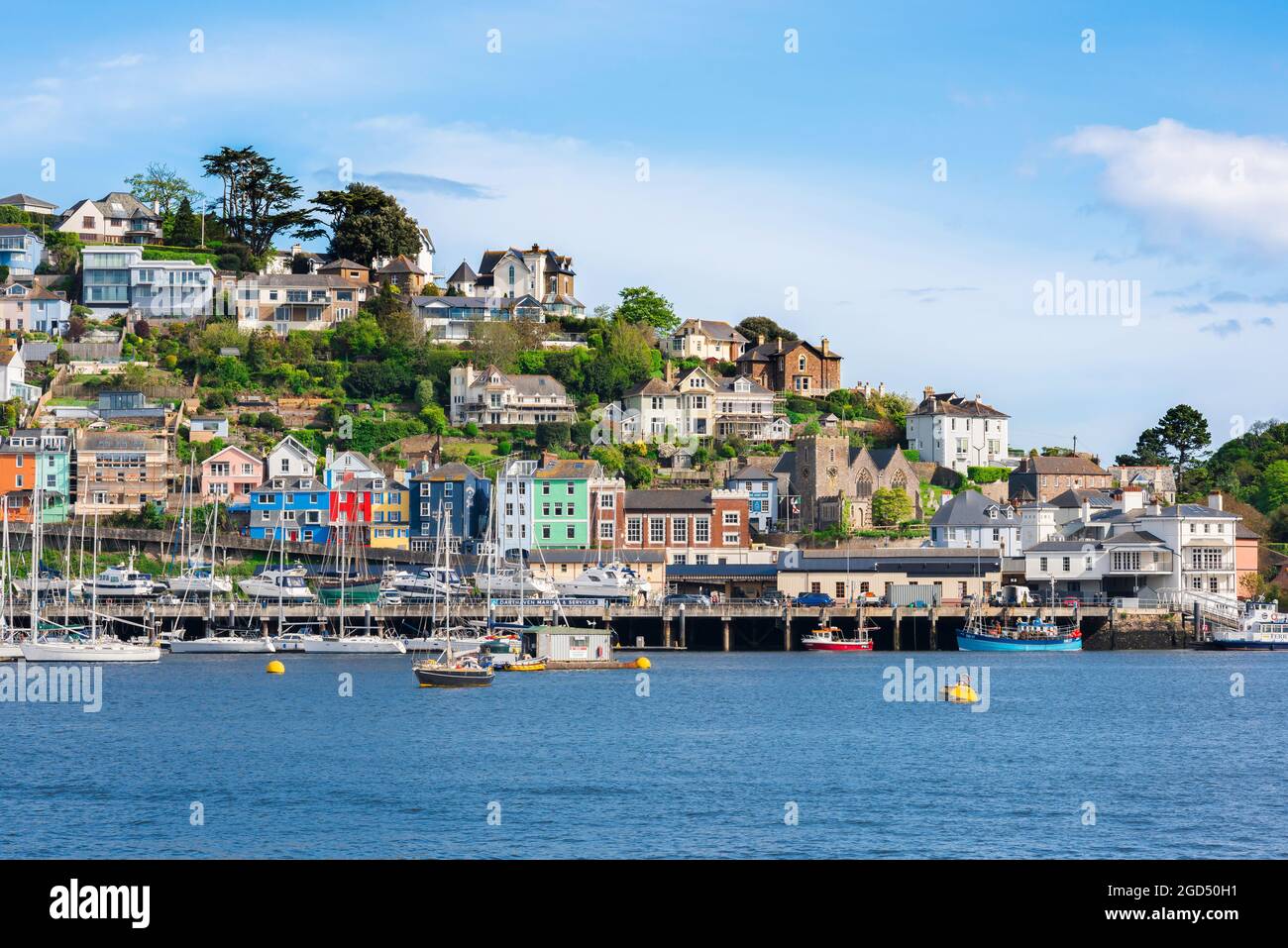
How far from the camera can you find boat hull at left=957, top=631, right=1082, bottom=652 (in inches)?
3376

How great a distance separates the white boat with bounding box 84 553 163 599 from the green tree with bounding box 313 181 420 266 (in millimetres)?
52712

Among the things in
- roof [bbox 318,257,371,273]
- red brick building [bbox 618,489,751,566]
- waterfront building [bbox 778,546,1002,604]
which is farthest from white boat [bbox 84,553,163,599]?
→ roof [bbox 318,257,371,273]

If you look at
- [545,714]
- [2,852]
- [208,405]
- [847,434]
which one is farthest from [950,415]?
[2,852]

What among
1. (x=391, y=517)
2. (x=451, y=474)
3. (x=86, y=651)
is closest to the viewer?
(x=86, y=651)

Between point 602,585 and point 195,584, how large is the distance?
865 inches

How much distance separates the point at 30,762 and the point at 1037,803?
24368 millimetres

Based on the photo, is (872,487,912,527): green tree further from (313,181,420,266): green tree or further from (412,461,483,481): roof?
(313,181,420,266): green tree

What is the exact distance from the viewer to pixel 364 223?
454 feet

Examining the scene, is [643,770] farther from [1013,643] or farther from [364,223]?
[364,223]

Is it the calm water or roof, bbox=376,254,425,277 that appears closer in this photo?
the calm water

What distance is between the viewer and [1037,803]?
36.2 meters

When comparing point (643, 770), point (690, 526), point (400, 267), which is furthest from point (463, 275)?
point (643, 770)

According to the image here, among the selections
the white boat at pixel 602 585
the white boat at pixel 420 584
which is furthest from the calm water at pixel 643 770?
the white boat at pixel 602 585
